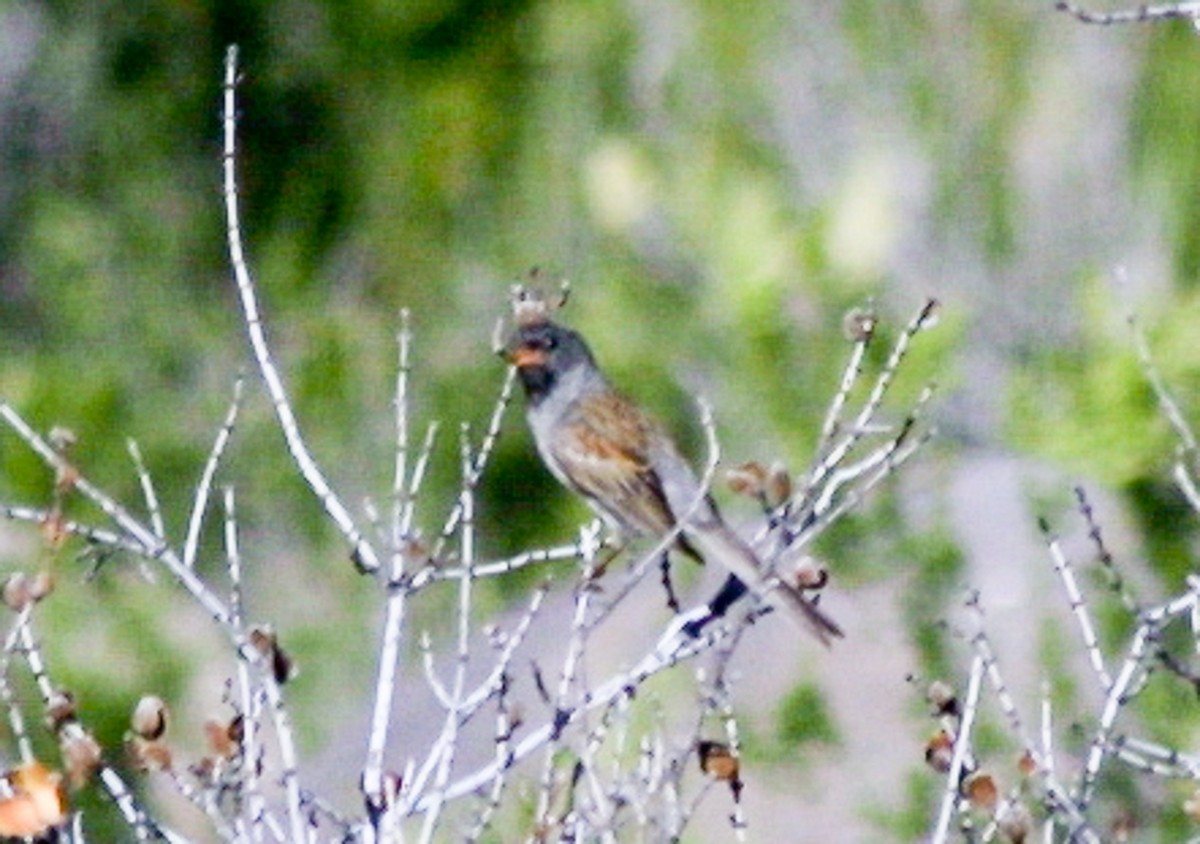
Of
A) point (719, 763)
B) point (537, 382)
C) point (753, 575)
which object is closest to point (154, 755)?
point (719, 763)

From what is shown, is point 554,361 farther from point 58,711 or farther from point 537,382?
point 58,711

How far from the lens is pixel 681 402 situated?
1458 centimetres

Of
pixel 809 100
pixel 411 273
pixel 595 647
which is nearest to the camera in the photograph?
pixel 595 647

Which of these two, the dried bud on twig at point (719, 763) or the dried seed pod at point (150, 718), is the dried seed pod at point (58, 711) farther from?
the dried bud on twig at point (719, 763)

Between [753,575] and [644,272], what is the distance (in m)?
→ 8.28

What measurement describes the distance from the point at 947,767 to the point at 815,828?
16.3ft

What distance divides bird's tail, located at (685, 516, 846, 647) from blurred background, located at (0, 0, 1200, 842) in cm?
126

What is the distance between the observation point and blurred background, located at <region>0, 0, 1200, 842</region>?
407 inches

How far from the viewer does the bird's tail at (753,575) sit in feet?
19.3

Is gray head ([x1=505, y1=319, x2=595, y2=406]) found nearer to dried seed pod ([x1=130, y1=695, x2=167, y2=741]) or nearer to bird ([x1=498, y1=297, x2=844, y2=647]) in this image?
bird ([x1=498, y1=297, x2=844, y2=647])

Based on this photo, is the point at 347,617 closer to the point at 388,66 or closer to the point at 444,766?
the point at 388,66

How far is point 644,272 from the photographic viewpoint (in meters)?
14.2

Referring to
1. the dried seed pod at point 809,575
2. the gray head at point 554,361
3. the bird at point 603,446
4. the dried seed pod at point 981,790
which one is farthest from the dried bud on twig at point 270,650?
the bird at point 603,446

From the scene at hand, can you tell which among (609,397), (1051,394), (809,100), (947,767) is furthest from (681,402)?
(947,767)
